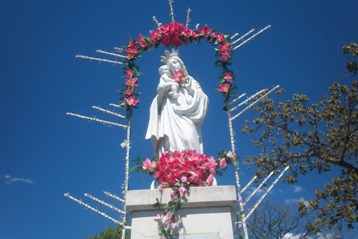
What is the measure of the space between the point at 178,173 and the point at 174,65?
110 inches

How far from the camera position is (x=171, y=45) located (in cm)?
788

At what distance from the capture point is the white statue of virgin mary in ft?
19.4

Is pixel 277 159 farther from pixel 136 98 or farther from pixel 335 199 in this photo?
pixel 136 98

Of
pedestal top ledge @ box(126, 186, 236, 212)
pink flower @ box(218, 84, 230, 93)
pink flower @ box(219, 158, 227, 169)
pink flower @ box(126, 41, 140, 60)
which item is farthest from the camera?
pink flower @ box(126, 41, 140, 60)

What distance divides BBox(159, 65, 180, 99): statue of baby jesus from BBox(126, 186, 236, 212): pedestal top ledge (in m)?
2.27

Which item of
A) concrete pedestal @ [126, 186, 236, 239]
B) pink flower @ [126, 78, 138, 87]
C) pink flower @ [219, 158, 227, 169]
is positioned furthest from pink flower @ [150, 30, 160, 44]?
concrete pedestal @ [126, 186, 236, 239]

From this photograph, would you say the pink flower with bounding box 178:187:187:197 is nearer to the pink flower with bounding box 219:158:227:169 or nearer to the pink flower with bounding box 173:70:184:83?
the pink flower with bounding box 219:158:227:169

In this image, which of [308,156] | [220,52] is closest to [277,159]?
[308,156]

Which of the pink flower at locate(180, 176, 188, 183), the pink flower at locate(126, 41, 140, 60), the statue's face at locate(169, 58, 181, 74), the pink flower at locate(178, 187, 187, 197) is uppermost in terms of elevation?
the pink flower at locate(126, 41, 140, 60)

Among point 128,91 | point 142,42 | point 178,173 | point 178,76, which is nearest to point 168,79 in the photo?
point 178,76

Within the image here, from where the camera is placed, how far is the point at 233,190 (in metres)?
4.58

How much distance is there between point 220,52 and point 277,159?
9.06 metres

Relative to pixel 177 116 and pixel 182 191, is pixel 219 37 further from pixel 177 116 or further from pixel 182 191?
pixel 182 191

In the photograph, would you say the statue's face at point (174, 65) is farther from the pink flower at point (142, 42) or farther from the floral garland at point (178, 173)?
the floral garland at point (178, 173)
